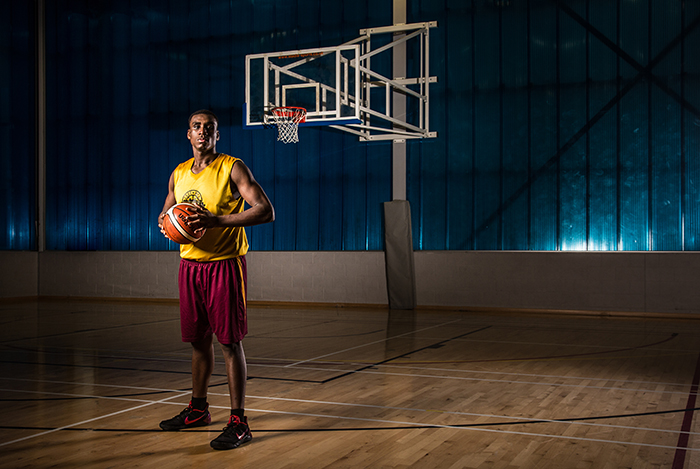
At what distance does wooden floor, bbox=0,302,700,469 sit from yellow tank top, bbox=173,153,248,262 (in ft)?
3.46

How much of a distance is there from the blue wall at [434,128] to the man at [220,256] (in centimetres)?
958

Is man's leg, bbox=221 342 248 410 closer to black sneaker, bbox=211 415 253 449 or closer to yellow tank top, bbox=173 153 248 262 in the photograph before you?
black sneaker, bbox=211 415 253 449

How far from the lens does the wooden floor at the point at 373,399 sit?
3.72 m

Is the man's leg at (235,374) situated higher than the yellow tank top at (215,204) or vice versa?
the yellow tank top at (215,204)

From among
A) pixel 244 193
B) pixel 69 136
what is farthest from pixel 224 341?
pixel 69 136

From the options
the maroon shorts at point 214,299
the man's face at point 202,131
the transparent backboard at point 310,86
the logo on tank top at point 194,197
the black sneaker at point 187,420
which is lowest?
the black sneaker at point 187,420

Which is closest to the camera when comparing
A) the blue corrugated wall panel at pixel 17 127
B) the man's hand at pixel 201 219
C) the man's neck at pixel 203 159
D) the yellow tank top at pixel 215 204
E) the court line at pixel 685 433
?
the court line at pixel 685 433

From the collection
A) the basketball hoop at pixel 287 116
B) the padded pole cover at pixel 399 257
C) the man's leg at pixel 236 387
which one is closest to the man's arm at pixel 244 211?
the man's leg at pixel 236 387

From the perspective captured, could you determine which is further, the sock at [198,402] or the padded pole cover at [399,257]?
the padded pole cover at [399,257]

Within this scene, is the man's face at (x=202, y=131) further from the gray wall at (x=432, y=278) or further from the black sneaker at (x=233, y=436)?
the gray wall at (x=432, y=278)

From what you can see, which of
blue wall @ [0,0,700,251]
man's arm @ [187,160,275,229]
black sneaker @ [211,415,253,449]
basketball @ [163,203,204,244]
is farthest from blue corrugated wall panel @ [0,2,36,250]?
black sneaker @ [211,415,253,449]

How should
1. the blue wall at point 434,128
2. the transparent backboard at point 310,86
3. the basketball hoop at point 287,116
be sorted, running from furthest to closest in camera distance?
the blue wall at point 434,128, the basketball hoop at point 287,116, the transparent backboard at point 310,86

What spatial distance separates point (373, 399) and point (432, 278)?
8.24m

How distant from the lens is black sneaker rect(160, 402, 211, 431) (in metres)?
4.22
